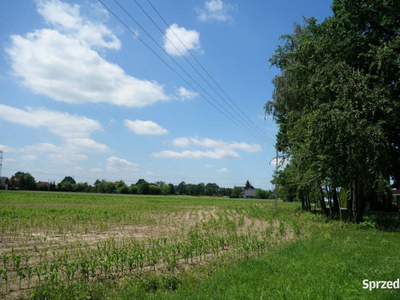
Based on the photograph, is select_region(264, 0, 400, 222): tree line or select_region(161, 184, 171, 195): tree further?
select_region(161, 184, 171, 195): tree

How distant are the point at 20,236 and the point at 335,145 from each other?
1872cm

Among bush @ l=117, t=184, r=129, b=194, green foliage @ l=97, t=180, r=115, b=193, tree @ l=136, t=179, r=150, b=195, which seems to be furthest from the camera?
green foliage @ l=97, t=180, r=115, b=193

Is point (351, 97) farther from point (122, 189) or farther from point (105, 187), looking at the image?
point (105, 187)

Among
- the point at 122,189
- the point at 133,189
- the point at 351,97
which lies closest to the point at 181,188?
the point at 133,189

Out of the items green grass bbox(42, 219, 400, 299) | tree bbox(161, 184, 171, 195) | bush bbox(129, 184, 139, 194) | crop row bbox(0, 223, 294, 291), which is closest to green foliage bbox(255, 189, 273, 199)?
tree bbox(161, 184, 171, 195)

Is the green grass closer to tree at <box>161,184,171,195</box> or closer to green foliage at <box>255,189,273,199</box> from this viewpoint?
tree at <box>161,184,171,195</box>

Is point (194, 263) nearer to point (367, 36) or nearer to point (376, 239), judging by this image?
point (376, 239)

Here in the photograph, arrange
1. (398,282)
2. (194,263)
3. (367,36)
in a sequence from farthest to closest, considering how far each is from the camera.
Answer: (367,36) < (194,263) < (398,282)

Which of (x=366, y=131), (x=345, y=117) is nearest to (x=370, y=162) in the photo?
(x=366, y=131)

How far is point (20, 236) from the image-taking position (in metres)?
14.2

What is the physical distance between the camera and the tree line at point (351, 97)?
53.9ft

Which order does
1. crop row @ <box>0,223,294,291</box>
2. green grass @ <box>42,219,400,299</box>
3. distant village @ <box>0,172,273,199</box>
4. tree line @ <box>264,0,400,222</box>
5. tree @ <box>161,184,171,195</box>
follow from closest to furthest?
green grass @ <box>42,219,400,299</box> < crop row @ <box>0,223,294,291</box> < tree line @ <box>264,0,400,222</box> < distant village @ <box>0,172,273,199</box> < tree @ <box>161,184,171,195</box>

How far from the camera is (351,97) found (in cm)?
1719

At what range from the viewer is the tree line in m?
16.4
